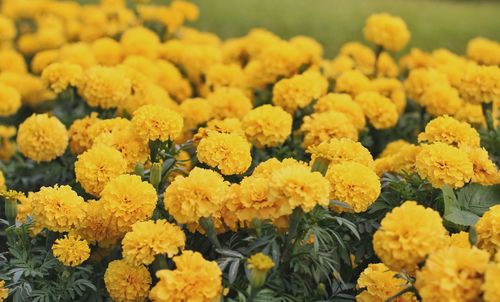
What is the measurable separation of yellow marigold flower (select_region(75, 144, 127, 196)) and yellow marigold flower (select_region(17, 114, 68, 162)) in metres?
0.51

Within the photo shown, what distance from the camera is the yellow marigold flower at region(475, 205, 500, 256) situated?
1975 millimetres

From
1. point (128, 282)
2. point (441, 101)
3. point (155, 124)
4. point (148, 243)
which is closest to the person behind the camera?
point (148, 243)

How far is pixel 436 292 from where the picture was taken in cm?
171

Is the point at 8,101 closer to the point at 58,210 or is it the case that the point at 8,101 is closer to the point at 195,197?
the point at 58,210

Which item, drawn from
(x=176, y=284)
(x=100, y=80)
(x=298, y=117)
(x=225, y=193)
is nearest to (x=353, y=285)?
(x=225, y=193)

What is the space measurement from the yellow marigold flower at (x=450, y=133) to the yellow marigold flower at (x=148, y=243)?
1063 millimetres

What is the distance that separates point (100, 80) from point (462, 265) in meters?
1.89

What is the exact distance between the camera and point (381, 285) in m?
2.04

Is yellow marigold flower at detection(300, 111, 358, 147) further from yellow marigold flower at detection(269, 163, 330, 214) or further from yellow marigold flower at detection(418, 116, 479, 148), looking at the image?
yellow marigold flower at detection(269, 163, 330, 214)

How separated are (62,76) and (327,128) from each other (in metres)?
1.27

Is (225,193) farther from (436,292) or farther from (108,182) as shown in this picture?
(436,292)

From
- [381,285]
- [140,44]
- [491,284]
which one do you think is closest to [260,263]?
[381,285]

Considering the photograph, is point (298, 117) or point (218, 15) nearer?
point (298, 117)

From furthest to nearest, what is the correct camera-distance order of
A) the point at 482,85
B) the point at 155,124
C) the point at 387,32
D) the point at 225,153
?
the point at 387,32 < the point at 482,85 < the point at 155,124 < the point at 225,153
